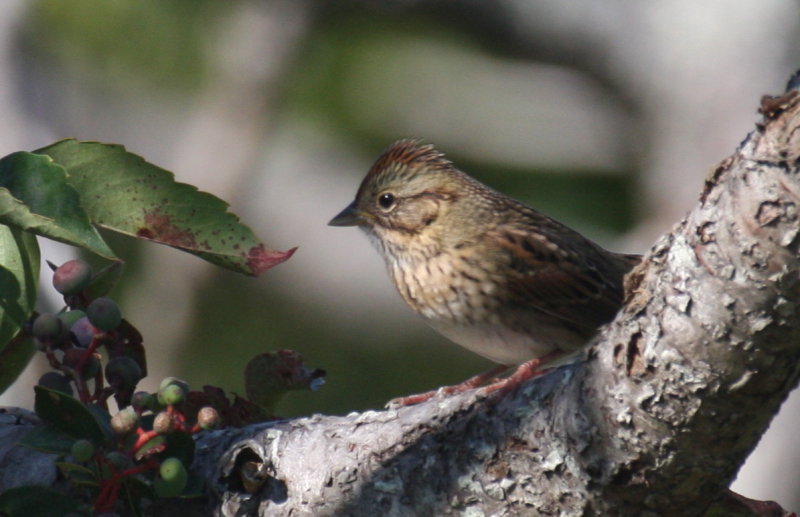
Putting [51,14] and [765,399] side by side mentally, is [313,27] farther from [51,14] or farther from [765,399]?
[765,399]

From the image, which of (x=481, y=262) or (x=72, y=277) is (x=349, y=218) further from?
(x=72, y=277)

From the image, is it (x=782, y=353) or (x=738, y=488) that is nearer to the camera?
(x=782, y=353)

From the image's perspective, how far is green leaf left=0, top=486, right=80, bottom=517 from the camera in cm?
212

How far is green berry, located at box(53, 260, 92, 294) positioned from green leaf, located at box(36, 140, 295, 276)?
0.25 m

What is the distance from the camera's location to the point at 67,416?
2170 millimetres

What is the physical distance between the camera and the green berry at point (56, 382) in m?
2.38

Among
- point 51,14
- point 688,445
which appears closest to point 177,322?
point 51,14

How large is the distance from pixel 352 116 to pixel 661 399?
6945 millimetres

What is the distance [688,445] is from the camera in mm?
1783

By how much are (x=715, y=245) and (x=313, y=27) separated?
23.8 ft

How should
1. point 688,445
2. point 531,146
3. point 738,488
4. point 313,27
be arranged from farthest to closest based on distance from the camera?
point 313,27
point 531,146
point 738,488
point 688,445

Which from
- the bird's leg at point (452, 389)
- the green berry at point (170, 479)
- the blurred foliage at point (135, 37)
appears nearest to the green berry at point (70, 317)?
the green berry at point (170, 479)

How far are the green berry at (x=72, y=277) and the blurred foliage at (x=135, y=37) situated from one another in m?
5.99

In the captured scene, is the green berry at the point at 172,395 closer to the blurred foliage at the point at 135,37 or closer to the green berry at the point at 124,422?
the green berry at the point at 124,422
